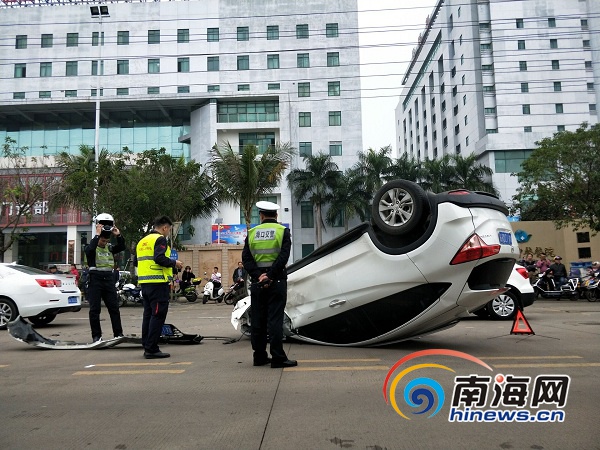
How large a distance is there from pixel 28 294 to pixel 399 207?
8.20m

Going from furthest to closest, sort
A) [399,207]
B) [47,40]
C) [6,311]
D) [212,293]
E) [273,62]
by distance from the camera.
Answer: [47,40] → [273,62] → [212,293] → [6,311] → [399,207]

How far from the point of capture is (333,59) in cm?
4244

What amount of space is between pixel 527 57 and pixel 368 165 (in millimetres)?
28700

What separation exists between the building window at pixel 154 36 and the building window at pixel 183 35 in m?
1.86

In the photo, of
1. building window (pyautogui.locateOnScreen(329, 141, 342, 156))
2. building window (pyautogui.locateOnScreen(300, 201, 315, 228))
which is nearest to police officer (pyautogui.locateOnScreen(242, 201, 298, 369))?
building window (pyautogui.locateOnScreen(300, 201, 315, 228))

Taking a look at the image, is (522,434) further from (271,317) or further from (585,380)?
(271,317)

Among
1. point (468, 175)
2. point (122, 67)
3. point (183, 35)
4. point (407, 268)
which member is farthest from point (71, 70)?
point (407, 268)

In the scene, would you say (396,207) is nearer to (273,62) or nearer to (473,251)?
(473,251)

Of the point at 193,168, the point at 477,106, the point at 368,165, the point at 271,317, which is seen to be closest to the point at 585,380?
the point at 271,317

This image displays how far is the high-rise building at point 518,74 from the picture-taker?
5043 cm

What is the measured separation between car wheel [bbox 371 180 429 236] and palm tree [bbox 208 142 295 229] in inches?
795

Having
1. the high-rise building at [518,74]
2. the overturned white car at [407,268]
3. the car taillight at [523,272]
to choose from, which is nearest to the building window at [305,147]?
the high-rise building at [518,74]

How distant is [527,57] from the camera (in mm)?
53344

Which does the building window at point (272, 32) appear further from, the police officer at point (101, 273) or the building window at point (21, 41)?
the police officer at point (101, 273)
